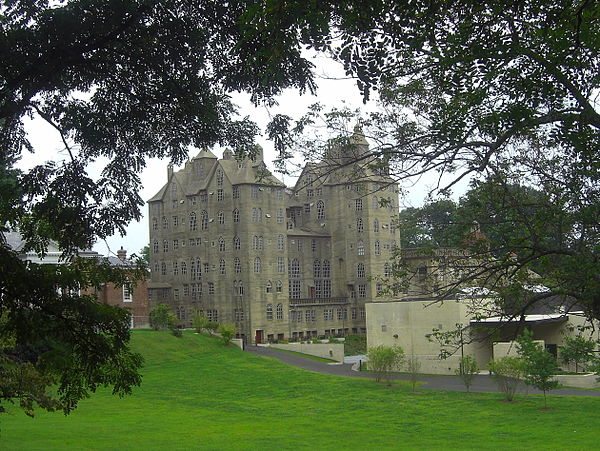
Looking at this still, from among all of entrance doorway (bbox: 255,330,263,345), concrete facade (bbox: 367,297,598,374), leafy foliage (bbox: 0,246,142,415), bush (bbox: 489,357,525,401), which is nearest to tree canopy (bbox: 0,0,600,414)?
leafy foliage (bbox: 0,246,142,415)

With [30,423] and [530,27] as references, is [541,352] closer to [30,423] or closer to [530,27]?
[30,423]

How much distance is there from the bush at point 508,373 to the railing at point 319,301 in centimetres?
3287

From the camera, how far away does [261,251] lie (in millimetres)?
63500

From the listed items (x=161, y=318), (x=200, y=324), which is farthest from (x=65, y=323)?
(x=200, y=324)

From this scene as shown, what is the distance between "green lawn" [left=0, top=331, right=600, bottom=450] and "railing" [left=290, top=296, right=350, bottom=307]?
2451cm

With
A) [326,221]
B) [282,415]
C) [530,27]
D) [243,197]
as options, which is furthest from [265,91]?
[326,221]

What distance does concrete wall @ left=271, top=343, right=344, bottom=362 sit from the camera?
2121 inches

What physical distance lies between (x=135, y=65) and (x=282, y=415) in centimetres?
2136

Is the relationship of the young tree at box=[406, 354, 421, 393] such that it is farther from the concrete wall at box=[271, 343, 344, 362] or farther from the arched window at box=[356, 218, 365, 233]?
the arched window at box=[356, 218, 365, 233]

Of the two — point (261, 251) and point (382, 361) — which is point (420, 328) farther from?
point (261, 251)

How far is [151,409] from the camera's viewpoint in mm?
30766

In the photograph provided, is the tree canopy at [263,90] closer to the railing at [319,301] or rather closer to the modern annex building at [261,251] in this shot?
the modern annex building at [261,251]

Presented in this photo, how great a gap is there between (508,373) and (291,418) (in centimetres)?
1165

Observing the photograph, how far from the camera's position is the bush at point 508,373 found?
32531mm
